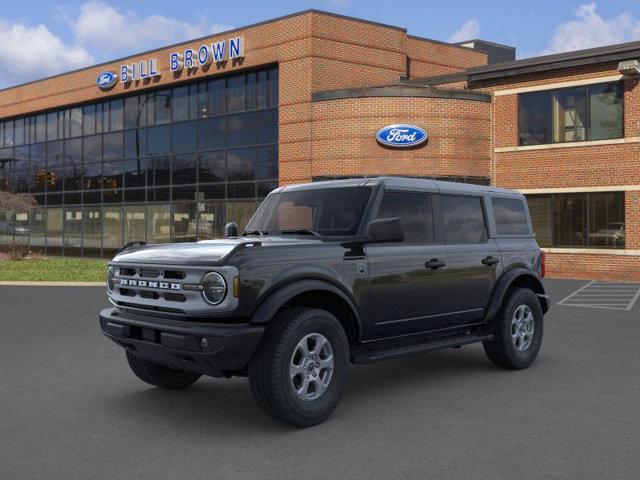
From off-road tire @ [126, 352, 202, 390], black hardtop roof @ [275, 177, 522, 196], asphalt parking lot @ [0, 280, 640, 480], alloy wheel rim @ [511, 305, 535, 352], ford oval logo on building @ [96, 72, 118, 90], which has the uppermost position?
ford oval logo on building @ [96, 72, 118, 90]

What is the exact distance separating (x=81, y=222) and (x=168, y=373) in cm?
2897

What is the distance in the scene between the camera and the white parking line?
14094 millimetres

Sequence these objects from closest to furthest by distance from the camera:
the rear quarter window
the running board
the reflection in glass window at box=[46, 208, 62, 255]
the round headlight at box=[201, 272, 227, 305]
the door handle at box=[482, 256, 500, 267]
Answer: the round headlight at box=[201, 272, 227, 305], the running board, the door handle at box=[482, 256, 500, 267], the rear quarter window, the reflection in glass window at box=[46, 208, 62, 255]

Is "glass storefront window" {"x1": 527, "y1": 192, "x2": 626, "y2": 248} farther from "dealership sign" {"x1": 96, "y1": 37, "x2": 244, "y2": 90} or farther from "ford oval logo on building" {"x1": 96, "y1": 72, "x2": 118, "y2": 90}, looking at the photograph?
"ford oval logo on building" {"x1": 96, "y1": 72, "x2": 118, "y2": 90}

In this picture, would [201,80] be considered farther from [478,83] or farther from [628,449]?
[628,449]

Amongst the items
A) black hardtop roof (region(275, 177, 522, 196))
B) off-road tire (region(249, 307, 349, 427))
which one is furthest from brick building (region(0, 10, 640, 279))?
off-road tire (region(249, 307, 349, 427))

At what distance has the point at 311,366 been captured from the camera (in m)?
5.42

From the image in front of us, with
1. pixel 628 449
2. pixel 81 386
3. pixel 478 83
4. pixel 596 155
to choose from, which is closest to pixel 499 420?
pixel 628 449

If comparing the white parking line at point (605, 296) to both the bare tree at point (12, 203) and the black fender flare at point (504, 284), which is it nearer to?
the black fender flare at point (504, 284)

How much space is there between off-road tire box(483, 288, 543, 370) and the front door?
0.95 meters

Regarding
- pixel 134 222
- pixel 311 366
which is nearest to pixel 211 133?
pixel 134 222

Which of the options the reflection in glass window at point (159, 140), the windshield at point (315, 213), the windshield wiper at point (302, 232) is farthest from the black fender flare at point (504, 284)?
the reflection in glass window at point (159, 140)

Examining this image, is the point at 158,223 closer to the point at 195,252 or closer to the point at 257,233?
the point at 257,233

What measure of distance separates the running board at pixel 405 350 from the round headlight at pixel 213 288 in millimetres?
1370
